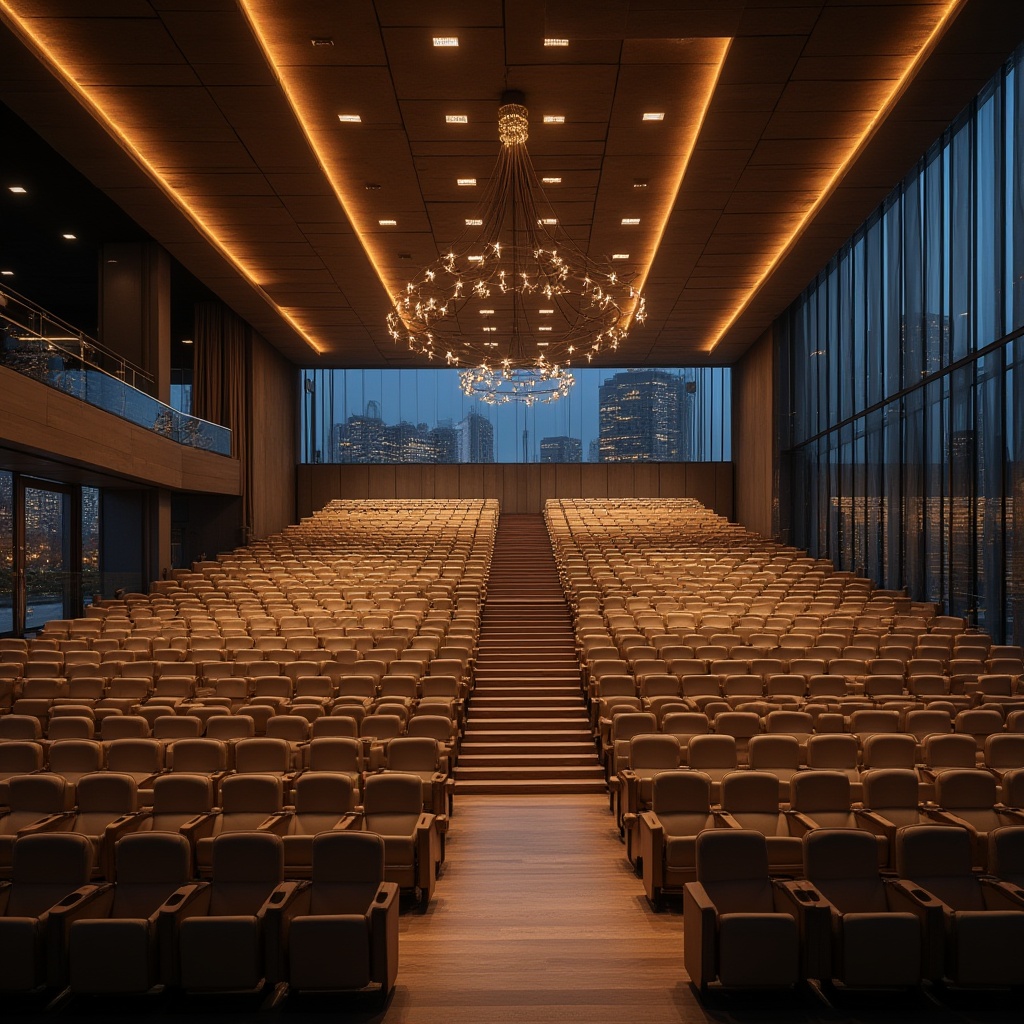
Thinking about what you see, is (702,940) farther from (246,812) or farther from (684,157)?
(684,157)

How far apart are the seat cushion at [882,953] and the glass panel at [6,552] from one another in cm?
1334

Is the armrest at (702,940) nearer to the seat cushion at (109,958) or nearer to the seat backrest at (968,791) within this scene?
the seat backrest at (968,791)

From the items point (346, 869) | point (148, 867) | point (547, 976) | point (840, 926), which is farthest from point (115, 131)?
point (840, 926)

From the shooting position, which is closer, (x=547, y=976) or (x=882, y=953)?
(x=882, y=953)

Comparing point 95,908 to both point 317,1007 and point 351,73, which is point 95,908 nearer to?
point 317,1007

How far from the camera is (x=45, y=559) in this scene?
15.6m

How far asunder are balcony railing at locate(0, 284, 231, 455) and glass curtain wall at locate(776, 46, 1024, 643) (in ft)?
38.2

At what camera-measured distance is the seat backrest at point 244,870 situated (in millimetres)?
4891

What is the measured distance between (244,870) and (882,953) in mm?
3041

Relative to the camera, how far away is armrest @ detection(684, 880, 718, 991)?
4434 mm

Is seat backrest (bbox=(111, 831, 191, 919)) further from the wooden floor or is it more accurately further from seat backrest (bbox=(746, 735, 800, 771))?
seat backrest (bbox=(746, 735, 800, 771))

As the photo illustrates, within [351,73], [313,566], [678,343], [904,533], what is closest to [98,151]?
[351,73]

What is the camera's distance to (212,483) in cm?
1883

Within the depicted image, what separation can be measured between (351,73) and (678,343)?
14.4 meters
